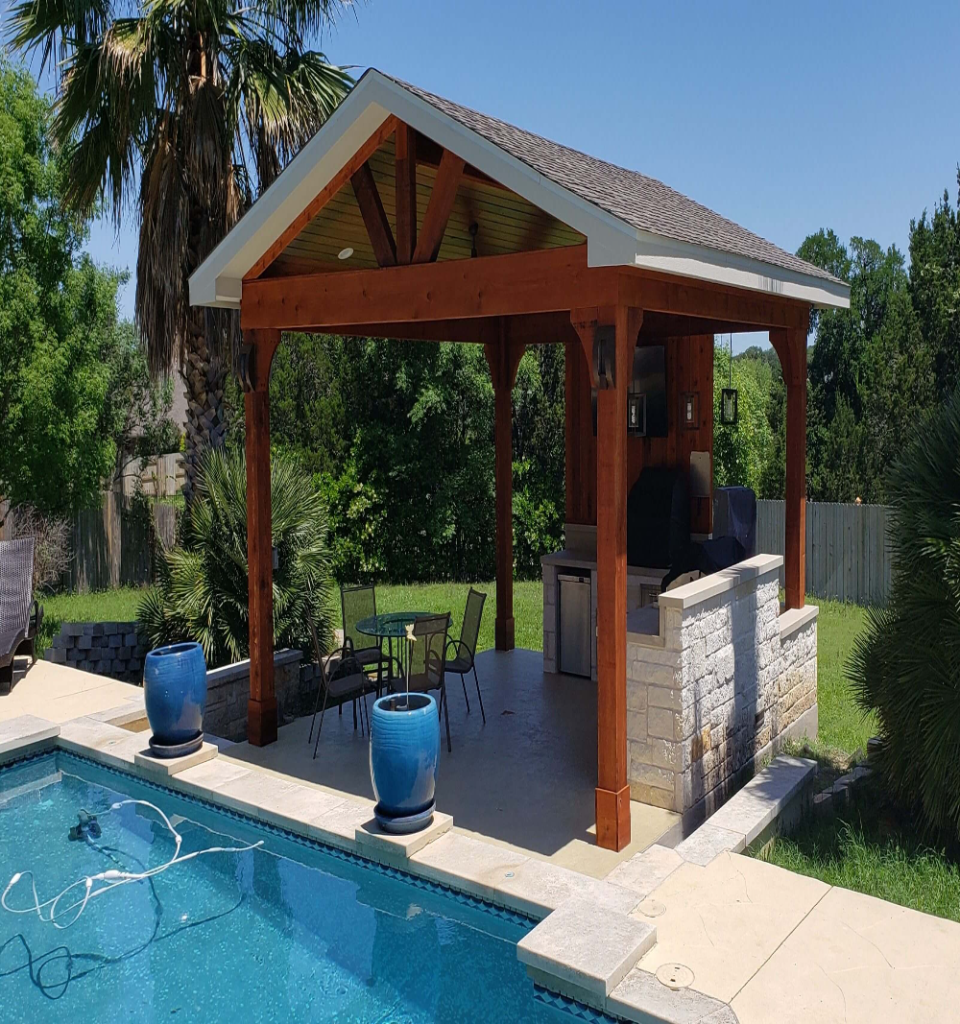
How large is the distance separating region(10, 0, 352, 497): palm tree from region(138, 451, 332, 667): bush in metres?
1.50

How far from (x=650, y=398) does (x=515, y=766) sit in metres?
3.89

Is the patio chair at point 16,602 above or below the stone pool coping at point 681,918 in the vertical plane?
above

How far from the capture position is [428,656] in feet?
24.3

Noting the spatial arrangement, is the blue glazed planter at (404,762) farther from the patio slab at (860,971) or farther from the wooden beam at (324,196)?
the wooden beam at (324,196)

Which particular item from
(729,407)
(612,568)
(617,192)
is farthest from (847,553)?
(612,568)

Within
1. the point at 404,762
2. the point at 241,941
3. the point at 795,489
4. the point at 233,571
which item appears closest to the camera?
the point at 241,941

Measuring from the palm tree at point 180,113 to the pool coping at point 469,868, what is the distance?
14.4ft

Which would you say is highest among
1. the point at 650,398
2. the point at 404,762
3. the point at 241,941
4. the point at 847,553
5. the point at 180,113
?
the point at 180,113

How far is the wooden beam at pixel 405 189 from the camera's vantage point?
6289 millimetres

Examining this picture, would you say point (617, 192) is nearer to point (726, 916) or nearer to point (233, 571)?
point (726, 916)

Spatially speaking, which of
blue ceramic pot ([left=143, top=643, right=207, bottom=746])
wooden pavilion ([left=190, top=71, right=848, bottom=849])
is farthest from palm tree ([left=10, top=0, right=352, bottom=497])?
blue ceramic pot ([left=143, top=643, right=207, bottom=746])

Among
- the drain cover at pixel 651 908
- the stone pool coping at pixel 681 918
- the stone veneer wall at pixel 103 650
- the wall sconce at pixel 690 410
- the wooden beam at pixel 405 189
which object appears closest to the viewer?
the stone pool coping at pixel 681 918

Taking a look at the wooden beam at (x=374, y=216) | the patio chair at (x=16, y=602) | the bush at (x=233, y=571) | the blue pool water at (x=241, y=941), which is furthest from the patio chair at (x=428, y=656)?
the patio chair at (x=16, y=602)

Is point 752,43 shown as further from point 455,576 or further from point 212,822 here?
point 212,822
